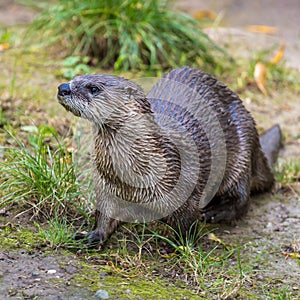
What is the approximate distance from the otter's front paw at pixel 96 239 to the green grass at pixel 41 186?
17 centimetres

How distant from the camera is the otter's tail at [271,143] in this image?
4.11 m

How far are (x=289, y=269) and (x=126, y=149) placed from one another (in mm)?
936

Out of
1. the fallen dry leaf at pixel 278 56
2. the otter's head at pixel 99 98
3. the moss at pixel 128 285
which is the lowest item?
the moss at pixel 128 285

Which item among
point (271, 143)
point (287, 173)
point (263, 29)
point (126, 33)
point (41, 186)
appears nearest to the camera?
point (41, 186)

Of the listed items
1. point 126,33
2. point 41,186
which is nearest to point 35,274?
point 41,186

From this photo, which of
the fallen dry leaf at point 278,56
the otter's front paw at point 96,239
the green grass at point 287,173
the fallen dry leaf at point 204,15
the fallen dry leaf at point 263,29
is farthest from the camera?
the fallen dry leaf at point 204,15

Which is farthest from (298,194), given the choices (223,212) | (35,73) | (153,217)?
(35,73)

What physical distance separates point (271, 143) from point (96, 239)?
154 centimetres

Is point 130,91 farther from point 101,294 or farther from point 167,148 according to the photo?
point 101,294

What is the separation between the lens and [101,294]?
2615mm

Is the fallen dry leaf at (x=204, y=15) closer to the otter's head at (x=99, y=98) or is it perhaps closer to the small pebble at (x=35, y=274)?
the otter's head at (x=99, y=98)

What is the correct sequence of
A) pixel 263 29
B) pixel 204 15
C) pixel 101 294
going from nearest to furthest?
pixel 101 294, pixel 263 29, pixel 204 15

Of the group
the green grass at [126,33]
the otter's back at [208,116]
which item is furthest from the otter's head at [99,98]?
the green grass at [126,33]

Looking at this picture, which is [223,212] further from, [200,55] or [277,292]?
[200,55]
